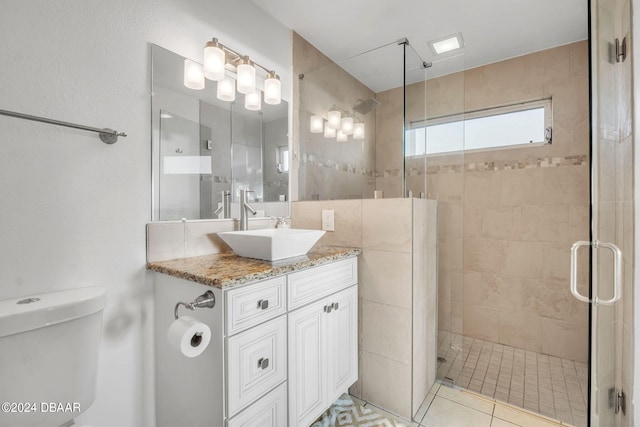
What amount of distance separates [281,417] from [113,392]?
72 cm

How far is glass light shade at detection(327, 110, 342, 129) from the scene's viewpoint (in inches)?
90.1

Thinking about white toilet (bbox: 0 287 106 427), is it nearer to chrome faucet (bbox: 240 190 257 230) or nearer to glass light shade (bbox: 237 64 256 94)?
chrome faucet (bbox: 240 190 257 230)

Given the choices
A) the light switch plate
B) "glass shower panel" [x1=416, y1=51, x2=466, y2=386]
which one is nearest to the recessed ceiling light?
"glass shower panel" [x1=416, y1=51, x2=466, y2=386]

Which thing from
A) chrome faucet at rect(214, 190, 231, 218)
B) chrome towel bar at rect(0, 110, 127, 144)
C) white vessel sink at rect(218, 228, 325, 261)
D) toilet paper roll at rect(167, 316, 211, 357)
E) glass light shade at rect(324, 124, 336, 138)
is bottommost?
toilet paper roll at rect(167, 316, 211, 357)

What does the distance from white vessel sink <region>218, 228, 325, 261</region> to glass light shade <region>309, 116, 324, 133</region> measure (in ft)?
3.33

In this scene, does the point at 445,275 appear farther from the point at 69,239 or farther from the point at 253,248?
the point at 69,239

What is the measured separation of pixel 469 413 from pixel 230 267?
1633 millimetres

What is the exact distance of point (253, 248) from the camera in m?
1.41

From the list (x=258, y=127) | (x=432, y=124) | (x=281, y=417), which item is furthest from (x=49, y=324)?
(x=432, y=124)

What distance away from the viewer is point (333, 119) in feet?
7.52

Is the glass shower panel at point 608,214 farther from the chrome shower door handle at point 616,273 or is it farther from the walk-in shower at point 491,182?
the walk-in shower at point 491,182

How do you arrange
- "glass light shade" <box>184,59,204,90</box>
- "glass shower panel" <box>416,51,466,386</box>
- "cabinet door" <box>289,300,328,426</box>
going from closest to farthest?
1. "cabinet door" <box>289,300,328,426</box>
2. "glass light shade" <box>184,59,204,90</box>
3. "glass shower panel" <box>416,51,466,386</box>

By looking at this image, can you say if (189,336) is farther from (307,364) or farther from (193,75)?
(193,75)

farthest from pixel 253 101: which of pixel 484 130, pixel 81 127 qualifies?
pixel 484 130
